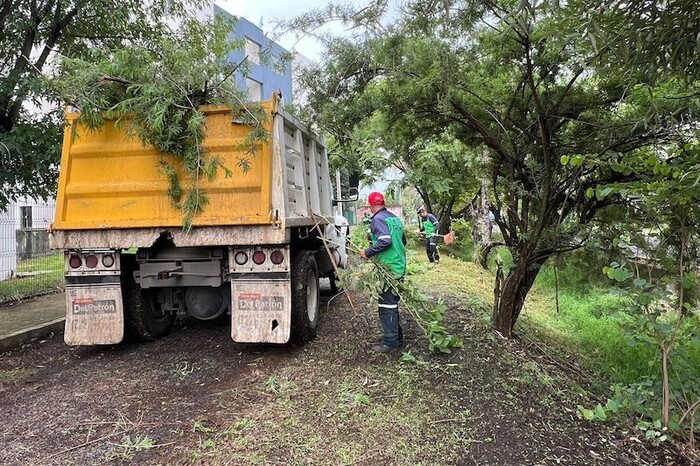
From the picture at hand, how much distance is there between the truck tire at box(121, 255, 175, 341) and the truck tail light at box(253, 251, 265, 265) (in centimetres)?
135

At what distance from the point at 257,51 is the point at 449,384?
136 inches

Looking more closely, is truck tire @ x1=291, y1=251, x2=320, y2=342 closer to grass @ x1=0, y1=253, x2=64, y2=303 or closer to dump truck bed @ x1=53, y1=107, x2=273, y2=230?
dump truck bed @ x1=53, y1=107, x2=273, y2=230

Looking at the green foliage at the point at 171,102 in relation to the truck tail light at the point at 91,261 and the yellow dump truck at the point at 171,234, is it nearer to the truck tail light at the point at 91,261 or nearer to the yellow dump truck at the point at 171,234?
the yellow dump truck at the point at 171,234

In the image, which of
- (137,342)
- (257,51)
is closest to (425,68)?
(257,51)

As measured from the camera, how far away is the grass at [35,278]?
816cm

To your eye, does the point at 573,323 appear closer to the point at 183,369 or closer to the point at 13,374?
the point at 183,369

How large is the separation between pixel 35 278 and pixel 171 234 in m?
6.45

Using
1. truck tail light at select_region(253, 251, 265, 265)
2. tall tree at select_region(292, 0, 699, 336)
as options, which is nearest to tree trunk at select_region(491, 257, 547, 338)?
tall tree at select_region(292, 0, 699, 336)

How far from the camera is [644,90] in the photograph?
397 cm

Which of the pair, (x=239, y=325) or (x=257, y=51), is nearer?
(x=239, y=325)

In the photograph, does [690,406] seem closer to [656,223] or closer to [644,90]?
[656,223]

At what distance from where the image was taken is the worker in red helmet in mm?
4586

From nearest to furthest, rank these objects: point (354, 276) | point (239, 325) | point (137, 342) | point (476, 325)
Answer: point (239, 325)
point (354, 276)
point (137, 342)
point (476, 325)

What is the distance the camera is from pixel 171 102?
13.2 feet
